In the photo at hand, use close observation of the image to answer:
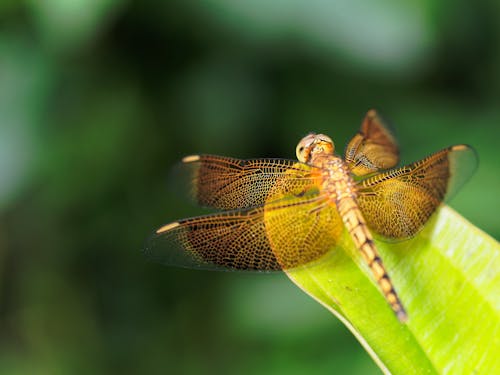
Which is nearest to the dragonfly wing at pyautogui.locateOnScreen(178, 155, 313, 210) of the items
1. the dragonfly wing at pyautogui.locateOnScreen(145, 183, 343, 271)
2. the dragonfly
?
the dragonfly

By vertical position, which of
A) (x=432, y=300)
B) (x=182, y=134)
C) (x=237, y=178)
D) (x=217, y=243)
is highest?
(x=182, y=134)

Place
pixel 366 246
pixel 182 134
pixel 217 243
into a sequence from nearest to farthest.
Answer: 1. pixel 366 246
2. pixel 217 243
3. pixel 182 134

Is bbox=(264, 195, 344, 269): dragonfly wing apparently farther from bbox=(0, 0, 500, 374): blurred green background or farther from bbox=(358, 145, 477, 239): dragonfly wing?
bbox=(0, 0, 500, 374): blurred green background

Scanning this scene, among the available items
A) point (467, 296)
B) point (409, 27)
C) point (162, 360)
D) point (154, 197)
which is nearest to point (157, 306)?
point (162, 360)

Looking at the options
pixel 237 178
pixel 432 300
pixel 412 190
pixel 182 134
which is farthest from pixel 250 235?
pixel 182 134

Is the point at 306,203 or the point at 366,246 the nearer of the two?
the point at 366,246

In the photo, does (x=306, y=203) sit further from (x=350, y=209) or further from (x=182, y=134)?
(x=182, y=134)

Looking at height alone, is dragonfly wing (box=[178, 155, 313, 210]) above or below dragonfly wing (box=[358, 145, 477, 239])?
above
